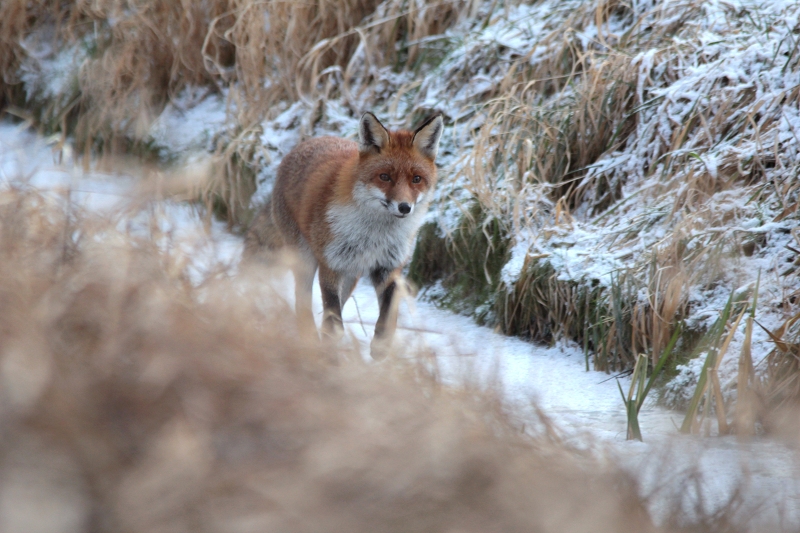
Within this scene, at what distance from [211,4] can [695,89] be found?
457 centimetres

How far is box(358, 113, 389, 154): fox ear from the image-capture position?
4.02 m

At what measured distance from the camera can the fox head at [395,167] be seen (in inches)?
155

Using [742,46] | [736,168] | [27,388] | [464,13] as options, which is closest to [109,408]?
[27,388]

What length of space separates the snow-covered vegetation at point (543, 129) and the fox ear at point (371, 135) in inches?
31.7

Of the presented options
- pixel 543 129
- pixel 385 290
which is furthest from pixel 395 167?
pixel 543 129

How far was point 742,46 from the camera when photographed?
4.51m

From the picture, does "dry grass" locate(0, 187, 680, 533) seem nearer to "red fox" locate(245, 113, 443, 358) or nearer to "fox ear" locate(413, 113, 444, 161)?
"red fox" locate(245, 113, 443, 358)

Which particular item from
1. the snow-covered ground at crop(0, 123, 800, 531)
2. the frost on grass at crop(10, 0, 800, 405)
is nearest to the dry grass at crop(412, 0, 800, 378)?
the frost on grass at crop(10, 0, 800, 405)

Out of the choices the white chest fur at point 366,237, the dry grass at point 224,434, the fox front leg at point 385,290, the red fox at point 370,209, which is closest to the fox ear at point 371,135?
the red fox at point 370,209

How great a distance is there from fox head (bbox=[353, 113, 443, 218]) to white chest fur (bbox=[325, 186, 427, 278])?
77mm

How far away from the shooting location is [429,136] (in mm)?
4156

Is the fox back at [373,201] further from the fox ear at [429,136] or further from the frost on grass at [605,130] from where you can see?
the frost on grass at [605,130]

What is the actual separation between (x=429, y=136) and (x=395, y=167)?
31cm

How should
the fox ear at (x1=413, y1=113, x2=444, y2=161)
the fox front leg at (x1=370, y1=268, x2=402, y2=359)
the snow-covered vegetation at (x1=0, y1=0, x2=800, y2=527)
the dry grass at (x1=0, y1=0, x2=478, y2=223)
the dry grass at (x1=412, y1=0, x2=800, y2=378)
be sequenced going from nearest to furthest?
the snow-covered vegetation at (x1=0, y1=0, x2=800, y2=527), the dry grass at (x1=412, y1=0, x2=800, y2=378), the fox front leg at (x1=370, y1=268, x2=402, y2=359), the fox ear at (x1=413, y1=113, x2=444, y2=161), the dry grass at (x1=0, y1=0, x2=478, y2=223)
